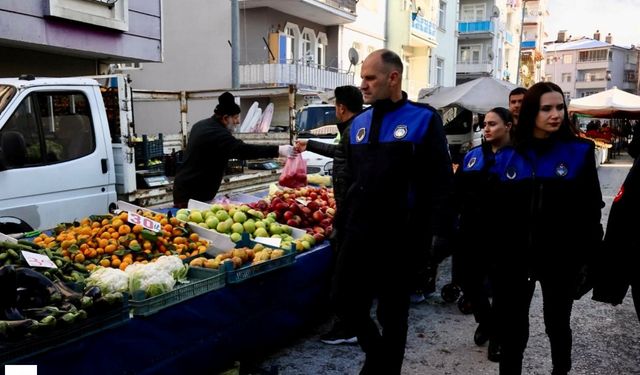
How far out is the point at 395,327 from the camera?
3.28 meters

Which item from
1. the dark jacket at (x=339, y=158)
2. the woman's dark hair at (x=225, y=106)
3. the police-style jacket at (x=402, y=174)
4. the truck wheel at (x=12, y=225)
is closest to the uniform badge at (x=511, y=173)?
the police-style jacket at (x=402, y=174)

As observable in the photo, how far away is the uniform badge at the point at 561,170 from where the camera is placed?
3279 mm

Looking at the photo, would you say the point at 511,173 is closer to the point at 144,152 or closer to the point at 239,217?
the point at 239,217

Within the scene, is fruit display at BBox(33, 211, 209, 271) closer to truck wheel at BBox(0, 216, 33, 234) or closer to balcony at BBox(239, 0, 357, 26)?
truck wheel at BBox(0, 216, 33, 234)

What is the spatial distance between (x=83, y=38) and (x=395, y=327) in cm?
874

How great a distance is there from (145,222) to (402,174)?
2.10m

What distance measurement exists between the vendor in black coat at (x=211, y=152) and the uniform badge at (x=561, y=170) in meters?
2.71

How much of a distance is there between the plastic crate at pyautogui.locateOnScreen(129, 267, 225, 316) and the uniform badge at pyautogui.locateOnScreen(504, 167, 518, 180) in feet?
6.35

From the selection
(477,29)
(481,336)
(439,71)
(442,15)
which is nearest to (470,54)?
(477,29)

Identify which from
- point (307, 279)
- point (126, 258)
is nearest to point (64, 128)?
point (126, 258)

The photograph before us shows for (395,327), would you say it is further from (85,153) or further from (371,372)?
(85,153)

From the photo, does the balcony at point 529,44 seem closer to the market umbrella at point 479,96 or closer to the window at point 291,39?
the window at point 291,39

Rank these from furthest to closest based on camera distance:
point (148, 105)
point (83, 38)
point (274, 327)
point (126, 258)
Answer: point (148, 105)
point (83, 38)
point (274, 327)
point (126, 258)

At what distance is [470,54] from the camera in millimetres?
42938
